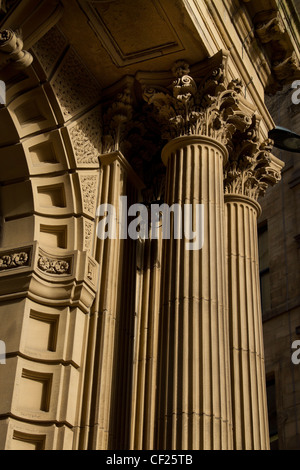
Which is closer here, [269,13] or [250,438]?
[250,438]

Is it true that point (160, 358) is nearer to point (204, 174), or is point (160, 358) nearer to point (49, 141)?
point (204, 174)

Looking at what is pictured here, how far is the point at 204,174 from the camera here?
1247 centimetres

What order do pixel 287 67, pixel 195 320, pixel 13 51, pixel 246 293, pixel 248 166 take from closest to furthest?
1. pixel 195 320
2. pixel 13 51
3. pixel 246 293
4. pixel 248 166
5. pixel 287 67

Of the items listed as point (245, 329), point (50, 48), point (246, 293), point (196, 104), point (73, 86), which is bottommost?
point (245, 329)

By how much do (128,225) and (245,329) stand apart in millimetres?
2733

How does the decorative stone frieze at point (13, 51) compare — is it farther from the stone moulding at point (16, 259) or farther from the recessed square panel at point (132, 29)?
the stone moulding at point (16, 259)

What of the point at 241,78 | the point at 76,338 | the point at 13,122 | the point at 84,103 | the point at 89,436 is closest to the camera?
the point at 89,436

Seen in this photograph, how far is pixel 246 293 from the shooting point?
1340 centimetres

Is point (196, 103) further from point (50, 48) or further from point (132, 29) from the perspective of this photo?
point (50, 48)

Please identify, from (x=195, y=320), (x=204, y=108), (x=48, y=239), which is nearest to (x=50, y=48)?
(x=204, y=108)

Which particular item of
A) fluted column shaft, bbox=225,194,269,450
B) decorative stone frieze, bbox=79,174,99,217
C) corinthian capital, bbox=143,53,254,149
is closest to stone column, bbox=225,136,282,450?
fluted column shaft, bbox=225,194,269,450
